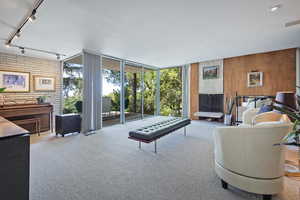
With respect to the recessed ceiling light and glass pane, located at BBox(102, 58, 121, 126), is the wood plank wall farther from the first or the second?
glass pane, located at BBox(102, 58, 121, 126)

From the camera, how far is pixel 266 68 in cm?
518

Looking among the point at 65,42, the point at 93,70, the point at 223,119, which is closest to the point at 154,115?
the point at 223,119

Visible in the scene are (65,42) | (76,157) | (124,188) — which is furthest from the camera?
(65,42)

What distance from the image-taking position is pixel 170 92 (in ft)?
27.0

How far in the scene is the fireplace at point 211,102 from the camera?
611 cm

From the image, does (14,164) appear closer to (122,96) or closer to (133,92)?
(122,96)

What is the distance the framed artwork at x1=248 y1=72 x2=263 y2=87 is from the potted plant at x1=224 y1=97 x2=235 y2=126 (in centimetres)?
88

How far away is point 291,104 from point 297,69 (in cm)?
331

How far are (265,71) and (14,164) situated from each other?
6.81m

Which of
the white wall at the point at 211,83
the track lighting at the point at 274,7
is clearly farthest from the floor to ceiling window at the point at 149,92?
the track lighting at the point at 274,7

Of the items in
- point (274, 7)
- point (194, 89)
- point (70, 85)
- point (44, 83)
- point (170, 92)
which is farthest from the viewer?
point (170, 92)

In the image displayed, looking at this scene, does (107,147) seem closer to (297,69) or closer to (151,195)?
(151,195)

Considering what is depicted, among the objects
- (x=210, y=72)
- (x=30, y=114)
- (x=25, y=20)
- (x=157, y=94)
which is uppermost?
(x=25, y=20)

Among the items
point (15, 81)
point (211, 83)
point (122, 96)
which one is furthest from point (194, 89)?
point (15, 81)
